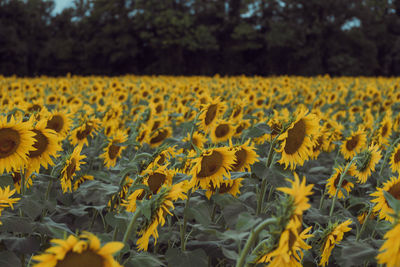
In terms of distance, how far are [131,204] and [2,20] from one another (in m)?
38.3

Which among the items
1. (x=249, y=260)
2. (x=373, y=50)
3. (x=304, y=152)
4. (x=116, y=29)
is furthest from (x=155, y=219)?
(x=373, y=50)

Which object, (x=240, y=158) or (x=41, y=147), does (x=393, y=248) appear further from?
(x=41, y=147)

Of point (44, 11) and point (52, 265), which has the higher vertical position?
point (44, 11)

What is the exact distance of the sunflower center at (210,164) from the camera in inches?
91.3

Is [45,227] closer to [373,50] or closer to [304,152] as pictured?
[304,152]

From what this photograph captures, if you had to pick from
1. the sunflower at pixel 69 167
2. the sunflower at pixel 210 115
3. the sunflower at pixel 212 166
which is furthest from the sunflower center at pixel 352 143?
the sunflower at pixel 69 167

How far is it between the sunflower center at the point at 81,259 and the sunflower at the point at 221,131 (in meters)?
2.67

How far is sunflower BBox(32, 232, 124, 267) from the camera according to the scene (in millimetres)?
1220

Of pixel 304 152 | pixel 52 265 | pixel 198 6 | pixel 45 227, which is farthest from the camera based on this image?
pixel 198 6

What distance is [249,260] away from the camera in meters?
1.69

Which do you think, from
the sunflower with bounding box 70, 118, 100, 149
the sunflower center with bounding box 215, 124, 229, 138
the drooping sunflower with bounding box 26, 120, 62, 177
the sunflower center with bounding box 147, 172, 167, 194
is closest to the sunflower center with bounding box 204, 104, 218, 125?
the sunflower center with bounding box 215, 124, 229, 138

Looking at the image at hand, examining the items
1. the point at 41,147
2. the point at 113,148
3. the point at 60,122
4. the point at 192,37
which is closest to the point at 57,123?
the point at 60,122

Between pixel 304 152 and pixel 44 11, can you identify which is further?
pixel 44 11

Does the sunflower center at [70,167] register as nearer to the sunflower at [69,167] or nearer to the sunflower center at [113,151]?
the sunflower at [69,167]
